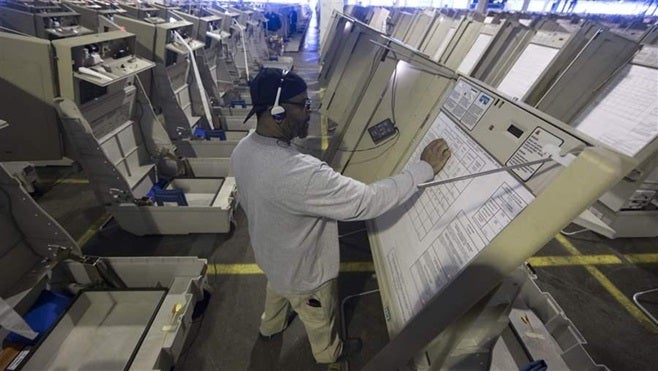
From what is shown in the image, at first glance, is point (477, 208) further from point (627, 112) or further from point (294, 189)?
point (627, 112)

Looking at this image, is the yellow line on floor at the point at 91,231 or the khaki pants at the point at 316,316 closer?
the khaki pants at the point at 316,316

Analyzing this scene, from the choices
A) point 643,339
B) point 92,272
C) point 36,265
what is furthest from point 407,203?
point 36,265

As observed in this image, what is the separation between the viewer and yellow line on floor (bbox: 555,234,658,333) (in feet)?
8.05

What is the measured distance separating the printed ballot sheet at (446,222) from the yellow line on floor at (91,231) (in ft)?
10.3

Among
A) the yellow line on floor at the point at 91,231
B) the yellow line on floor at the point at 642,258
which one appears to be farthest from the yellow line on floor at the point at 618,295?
the yellow line on floor at the point at 91,231

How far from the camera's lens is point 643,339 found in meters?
2.32

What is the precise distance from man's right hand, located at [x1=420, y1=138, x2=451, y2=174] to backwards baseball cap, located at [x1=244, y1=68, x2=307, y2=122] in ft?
2.09

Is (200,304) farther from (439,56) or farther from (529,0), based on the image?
(529,0)

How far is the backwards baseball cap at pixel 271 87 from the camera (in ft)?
4.23

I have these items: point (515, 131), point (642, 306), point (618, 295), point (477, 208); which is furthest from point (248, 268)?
point (642, 306)

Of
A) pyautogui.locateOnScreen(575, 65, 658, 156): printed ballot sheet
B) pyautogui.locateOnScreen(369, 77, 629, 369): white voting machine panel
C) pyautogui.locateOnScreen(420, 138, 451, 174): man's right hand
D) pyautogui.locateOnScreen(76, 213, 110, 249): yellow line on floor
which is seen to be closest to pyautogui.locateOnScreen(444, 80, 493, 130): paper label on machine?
pyautogui.locateOnScreen(369, 77, 629, 369): white voting machine panel

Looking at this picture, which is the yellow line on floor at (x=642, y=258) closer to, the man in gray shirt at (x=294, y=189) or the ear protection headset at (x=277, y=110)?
the man in gray shirt at (x=294, y=189)

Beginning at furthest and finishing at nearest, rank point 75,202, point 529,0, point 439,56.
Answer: point 529,0, point 439,56, point 75,202

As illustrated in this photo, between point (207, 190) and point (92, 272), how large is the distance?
1628mm
